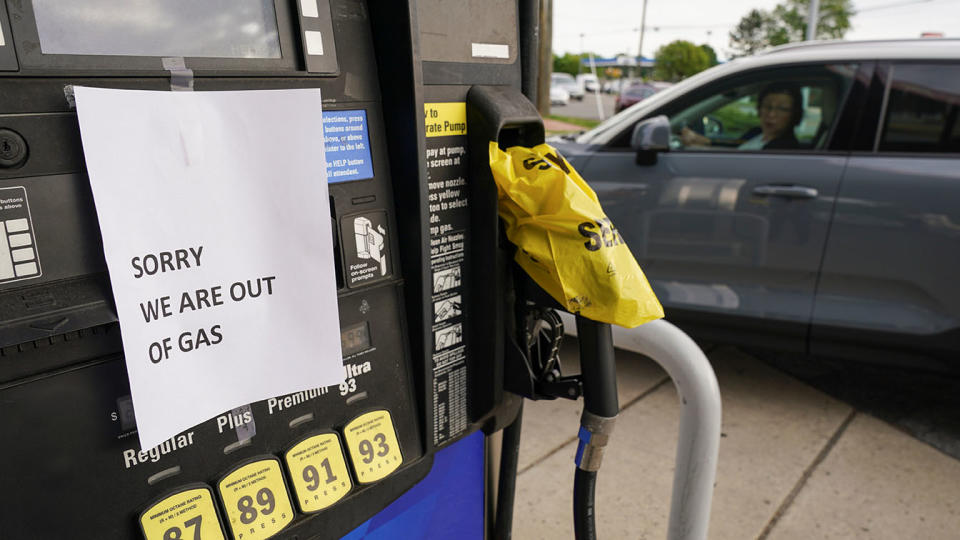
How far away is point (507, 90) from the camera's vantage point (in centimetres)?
108

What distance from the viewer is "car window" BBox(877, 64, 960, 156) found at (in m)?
2.91

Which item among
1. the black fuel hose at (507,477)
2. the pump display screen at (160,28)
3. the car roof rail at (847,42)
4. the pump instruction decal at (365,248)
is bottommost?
the black fuel hose at (507,477)

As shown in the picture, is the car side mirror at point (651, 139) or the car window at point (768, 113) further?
the car side mirror at point (651, 139)

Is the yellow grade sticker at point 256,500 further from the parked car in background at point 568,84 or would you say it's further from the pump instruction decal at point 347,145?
the parked car in background at point 568,84

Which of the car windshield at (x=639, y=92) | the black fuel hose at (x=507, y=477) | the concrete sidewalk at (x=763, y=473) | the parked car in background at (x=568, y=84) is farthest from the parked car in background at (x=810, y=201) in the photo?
the parked car in background at (x=568, y=84)

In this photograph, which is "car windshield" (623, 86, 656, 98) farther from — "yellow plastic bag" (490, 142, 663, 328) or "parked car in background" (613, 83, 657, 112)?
"yellow plastic bag" (490, 142, 663, 328)

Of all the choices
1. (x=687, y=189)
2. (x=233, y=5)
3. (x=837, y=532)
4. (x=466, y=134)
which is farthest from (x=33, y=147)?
(x=687, y=189)

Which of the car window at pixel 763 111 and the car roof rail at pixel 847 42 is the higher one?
the car roof rail at pixel 847 42

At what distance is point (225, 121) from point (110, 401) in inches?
12.5

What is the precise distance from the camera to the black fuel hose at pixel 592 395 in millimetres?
1119

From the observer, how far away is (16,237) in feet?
2.16

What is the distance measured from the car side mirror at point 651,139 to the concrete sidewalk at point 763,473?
113 centimetres

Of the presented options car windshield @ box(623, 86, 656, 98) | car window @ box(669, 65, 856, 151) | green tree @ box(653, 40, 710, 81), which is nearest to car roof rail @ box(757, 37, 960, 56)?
car window @ box(669, 65, 856, 151)

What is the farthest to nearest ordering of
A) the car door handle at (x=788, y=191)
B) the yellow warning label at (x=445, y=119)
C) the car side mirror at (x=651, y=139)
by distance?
the car side mirror at (x=651, y=139) → the car door handle at (x=788, y=191) → the yellow warning label at (x=445, y=119)
